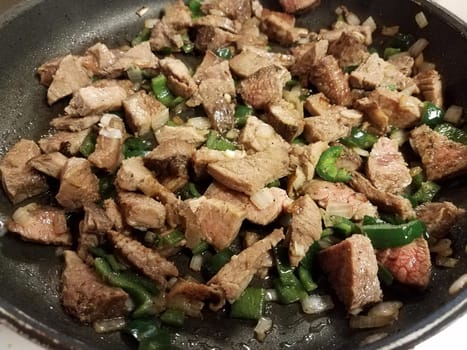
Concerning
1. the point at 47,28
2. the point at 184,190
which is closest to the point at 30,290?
the point at 184,190

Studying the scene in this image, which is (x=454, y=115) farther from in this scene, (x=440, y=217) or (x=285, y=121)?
(x=285, y=121)

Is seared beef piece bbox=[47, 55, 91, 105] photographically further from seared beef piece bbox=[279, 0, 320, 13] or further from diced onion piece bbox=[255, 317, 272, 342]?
diced onion piece bbox=[255, 317, 272, 342]

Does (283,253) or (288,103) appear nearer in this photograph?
(283,253)

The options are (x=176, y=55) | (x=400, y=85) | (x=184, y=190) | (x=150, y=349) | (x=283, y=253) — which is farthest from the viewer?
(x=176, y=55)

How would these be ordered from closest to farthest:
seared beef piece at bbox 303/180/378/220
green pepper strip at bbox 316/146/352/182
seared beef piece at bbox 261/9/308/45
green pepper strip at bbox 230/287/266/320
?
1. green pepper strip at bbox 230/287/266/320
2. seared beef piece at bbox 303/180/378/220
3. green pepper strip at bbox 316/146/352/182
4. seared beef piece at bbox 261/9/308/45

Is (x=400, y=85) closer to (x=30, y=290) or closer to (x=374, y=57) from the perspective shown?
(x=374, y=57)

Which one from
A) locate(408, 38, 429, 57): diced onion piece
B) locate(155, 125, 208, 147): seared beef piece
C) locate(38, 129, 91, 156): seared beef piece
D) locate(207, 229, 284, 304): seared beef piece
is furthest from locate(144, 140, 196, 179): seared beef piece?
locate(408, 38, 429, 57): diced onion piece
